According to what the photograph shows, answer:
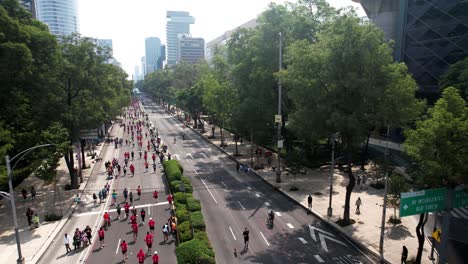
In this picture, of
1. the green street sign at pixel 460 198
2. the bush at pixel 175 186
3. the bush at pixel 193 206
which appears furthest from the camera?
the bush at pixel 175 186

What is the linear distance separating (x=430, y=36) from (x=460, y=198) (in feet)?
129

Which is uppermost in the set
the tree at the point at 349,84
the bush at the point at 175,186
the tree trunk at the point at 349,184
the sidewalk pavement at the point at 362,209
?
the tree at the point at 349,84

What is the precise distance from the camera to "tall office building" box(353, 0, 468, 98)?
142 feet

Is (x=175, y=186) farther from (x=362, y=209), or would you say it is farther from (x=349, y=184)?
(x=362, y=209)

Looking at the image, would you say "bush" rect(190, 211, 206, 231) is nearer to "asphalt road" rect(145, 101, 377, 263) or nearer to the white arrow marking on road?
"asphalt road" rect(145, 101, 377, 263)

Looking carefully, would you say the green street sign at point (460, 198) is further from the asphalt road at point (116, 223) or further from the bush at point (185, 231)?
the asphalt road at point (116, 223)

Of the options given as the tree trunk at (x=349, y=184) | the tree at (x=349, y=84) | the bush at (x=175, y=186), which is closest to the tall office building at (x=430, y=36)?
the tree at (x=349, y=84)

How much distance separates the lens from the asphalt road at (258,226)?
21281mm

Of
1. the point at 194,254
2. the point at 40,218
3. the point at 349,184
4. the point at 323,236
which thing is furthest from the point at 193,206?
the point at 40,218

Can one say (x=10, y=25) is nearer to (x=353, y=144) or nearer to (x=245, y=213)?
(x=245, y=213)

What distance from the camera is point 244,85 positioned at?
46.7 meters

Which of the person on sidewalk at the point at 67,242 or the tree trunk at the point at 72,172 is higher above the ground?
the tree trunk at the point at 72,172

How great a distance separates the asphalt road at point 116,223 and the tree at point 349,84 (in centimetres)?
1389

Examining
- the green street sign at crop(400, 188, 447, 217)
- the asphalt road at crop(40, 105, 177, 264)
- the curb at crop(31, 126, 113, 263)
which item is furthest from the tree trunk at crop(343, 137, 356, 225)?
the curb at crop(31, 126, 113, 263)
